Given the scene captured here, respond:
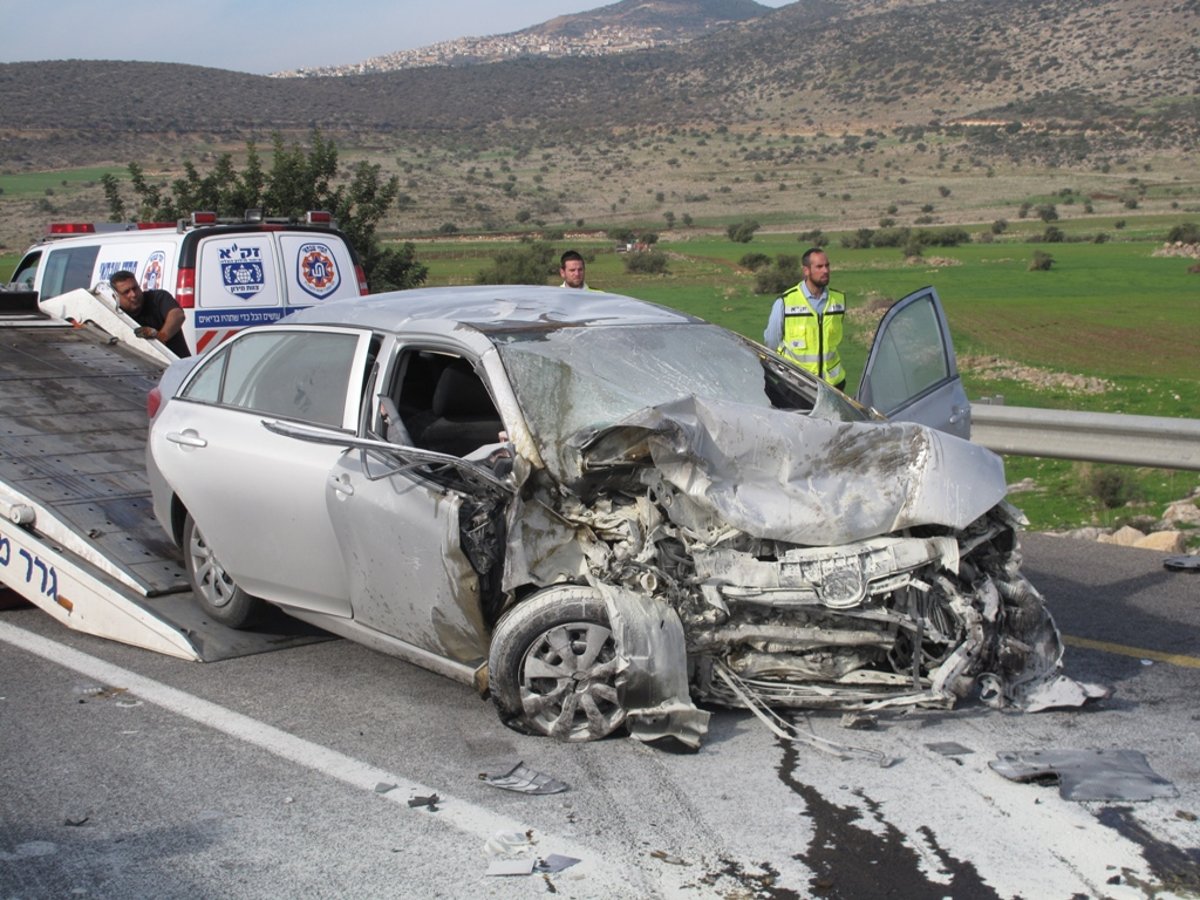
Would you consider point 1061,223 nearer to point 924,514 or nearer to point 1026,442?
point 1026,442

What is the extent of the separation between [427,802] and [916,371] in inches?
147

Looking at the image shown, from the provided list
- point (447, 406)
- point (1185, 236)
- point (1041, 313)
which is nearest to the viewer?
point (447, 406)

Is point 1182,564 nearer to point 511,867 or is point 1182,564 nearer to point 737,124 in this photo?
point 511,867

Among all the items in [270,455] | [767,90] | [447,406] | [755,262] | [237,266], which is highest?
[767,90]

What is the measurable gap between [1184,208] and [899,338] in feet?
218

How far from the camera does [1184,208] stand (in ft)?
222

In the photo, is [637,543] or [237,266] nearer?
[637,543]

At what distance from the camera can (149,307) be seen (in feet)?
35.7

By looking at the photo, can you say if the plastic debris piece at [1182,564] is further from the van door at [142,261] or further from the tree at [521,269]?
the tree at [521,269]

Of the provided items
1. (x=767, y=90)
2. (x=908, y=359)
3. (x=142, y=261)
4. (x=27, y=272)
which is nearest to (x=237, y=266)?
(x=142, y=261)

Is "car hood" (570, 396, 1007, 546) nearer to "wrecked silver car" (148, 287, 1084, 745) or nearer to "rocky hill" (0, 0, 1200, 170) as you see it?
"wrecked silver car" (148, 287, 1084, 745)

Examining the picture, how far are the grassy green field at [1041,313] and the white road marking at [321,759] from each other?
7026mm

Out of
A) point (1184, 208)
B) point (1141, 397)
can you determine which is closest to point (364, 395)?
point (1141, 397)

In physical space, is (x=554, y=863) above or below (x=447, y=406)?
below
